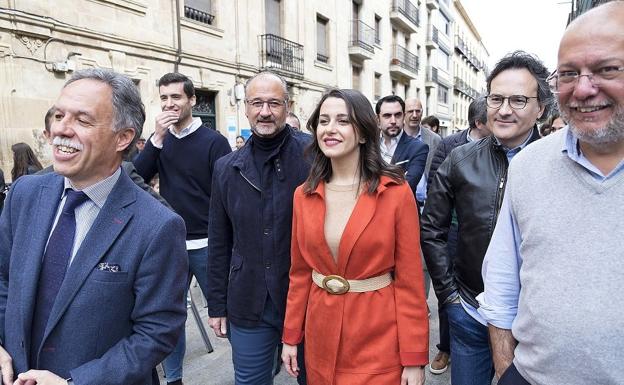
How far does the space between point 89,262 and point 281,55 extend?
12941mm

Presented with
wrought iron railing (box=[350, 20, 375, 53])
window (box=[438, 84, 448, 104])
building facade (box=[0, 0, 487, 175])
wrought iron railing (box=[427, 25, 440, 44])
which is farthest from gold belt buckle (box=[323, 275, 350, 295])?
window (box=[438, 84, 448, 104])

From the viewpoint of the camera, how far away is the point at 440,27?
34719 mm

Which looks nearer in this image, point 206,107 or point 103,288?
point 103,288

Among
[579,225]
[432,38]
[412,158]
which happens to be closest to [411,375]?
[579,225]

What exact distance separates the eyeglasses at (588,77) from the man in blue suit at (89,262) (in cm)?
143

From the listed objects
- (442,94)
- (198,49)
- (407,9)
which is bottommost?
(198,49)

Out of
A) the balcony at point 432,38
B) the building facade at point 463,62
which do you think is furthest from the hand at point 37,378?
the building facade at point 463,62

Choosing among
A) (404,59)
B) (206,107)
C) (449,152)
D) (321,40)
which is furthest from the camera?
(404,59)

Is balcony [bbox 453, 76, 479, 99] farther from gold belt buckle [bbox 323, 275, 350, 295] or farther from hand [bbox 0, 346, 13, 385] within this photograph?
hand [bbox 0, 346, 13, 385]

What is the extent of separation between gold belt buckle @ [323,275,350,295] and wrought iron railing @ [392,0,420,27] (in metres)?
24.0

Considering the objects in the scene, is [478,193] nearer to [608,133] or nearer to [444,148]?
[608,133]

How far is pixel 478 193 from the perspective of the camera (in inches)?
81.1

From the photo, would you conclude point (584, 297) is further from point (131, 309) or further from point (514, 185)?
point (131, 309)

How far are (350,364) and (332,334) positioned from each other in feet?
0.54
